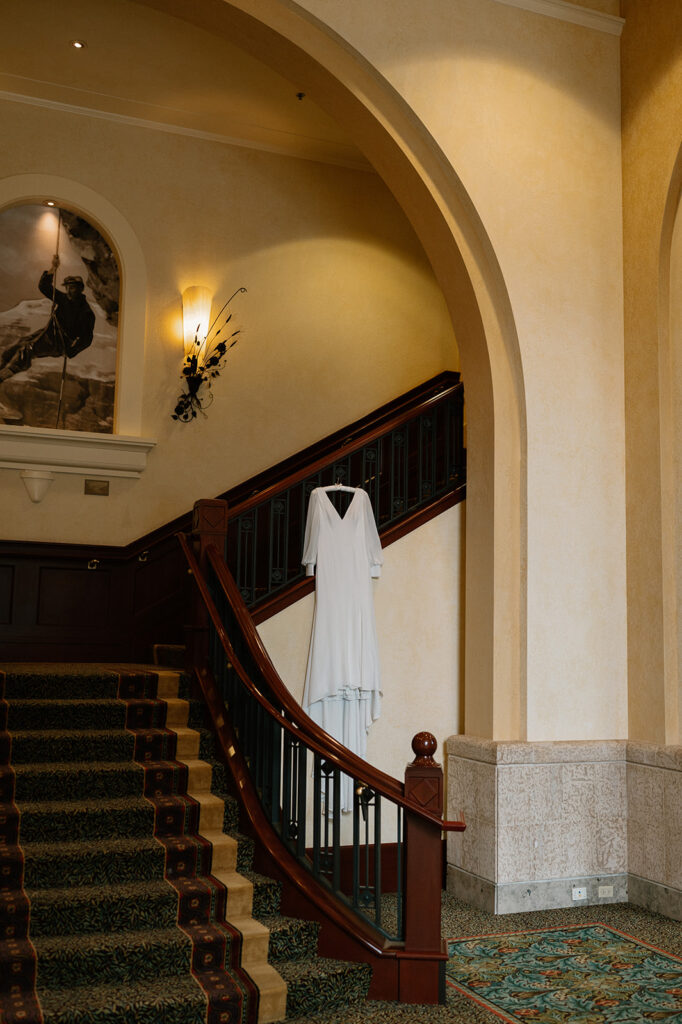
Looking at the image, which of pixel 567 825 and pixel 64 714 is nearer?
pixel 64 714

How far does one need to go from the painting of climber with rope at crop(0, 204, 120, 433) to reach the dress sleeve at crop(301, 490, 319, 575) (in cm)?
237

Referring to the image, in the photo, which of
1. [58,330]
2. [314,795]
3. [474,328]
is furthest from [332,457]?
[58,330]

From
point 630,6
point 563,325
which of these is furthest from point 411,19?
point 563,325

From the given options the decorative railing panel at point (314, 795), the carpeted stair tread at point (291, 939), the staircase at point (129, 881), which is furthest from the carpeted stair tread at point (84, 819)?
the carpeted stair tread at point (291, 939)

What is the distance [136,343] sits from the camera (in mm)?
7355

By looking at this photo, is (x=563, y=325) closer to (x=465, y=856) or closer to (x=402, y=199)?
(x=402, y=199)

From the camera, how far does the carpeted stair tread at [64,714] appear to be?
494 cm

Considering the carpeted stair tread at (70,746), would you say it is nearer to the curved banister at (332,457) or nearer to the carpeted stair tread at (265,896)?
the carpeted stair tread at (265,896)

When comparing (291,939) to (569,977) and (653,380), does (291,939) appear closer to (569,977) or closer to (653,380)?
(569,977)

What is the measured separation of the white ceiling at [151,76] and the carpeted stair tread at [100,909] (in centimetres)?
532

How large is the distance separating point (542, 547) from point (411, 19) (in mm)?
3224

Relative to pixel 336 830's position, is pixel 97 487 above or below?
above

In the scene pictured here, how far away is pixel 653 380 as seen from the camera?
5.67 metres

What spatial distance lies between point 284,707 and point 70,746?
119cm
